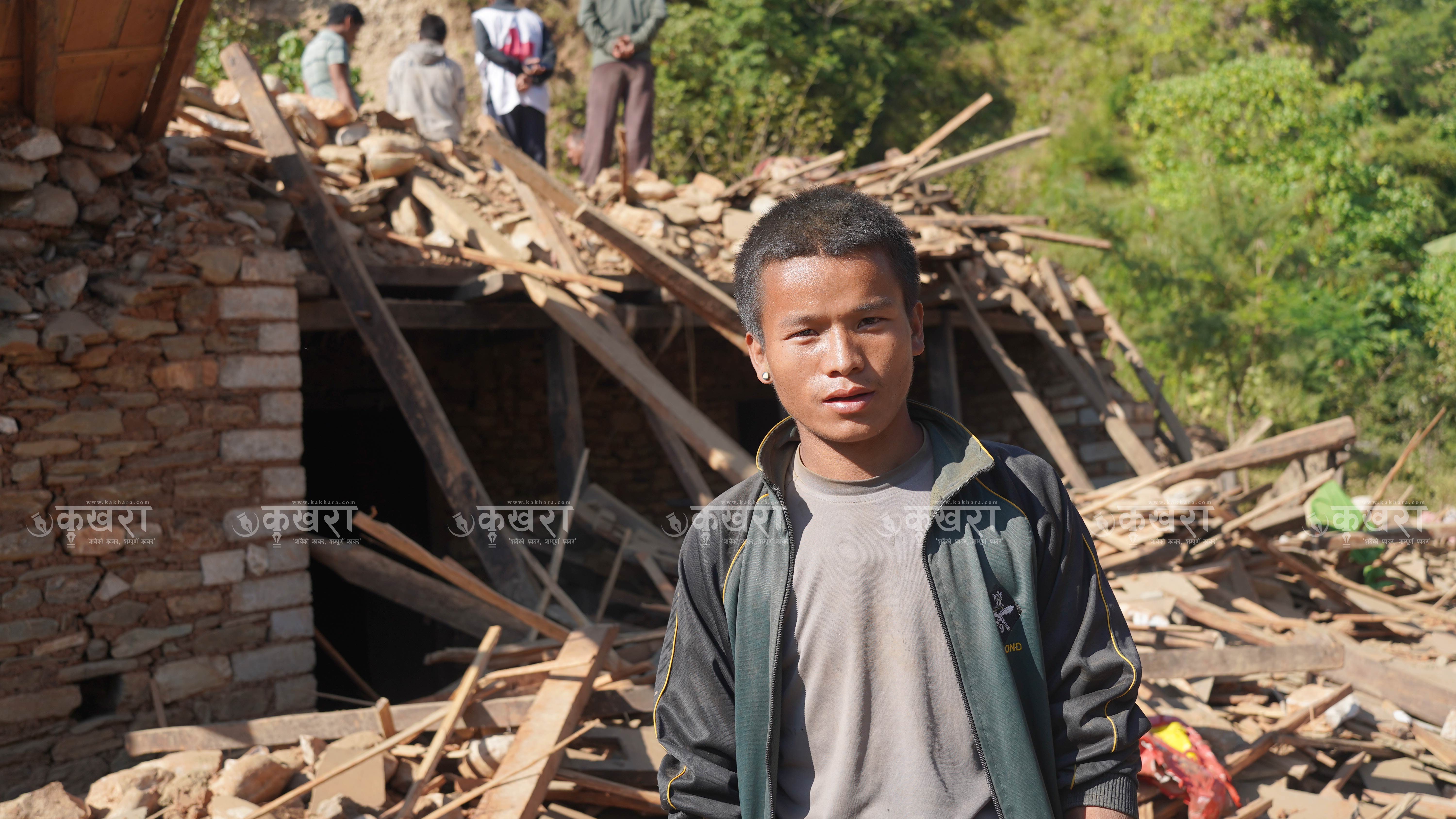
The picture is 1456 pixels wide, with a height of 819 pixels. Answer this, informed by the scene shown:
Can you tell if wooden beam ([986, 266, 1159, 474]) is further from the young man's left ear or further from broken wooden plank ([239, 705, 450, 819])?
the young man's left ear

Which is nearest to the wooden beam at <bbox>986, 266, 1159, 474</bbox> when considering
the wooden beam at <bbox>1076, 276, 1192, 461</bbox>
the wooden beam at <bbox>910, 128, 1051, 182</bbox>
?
the wooden beam at <bbox>1076, 276, 1192, 461</bbox>

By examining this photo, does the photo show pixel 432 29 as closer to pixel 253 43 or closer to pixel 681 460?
pixel 681 460

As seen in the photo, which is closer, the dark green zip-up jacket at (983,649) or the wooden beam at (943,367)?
the dark green zip-up jacket at (983,649)

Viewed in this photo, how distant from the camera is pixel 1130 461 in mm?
8242

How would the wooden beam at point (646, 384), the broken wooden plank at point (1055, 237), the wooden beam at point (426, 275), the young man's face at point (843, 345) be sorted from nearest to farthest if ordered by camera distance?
the young man's face at point (843, 345) < the wooden beam at point (646, 384) < the wooden beam at point (426, 275) < the broken wooden plank at point (1055, 237)

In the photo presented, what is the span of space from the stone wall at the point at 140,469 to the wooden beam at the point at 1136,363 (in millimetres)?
7418

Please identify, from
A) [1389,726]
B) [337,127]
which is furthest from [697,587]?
[337,127]

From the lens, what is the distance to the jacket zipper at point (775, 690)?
4.94 ft

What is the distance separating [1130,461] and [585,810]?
6.12 m

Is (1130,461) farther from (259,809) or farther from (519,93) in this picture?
(259,809)

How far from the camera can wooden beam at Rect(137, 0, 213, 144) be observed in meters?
4.32

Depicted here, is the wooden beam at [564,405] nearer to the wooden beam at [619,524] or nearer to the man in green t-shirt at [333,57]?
the wooden beam at [619,524]

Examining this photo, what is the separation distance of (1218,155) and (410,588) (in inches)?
643

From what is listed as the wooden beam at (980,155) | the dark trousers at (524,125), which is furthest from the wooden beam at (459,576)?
the wooden beam at (980,155)
